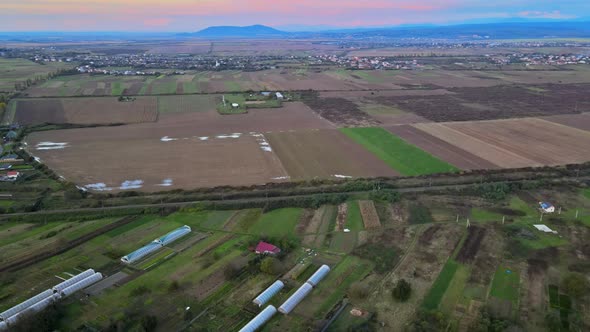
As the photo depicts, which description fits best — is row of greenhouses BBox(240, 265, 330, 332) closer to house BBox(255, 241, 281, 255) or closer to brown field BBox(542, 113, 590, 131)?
house BBox(255, 241, 281, 255)

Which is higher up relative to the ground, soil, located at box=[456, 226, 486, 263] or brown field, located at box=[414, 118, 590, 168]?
brown field, located at box=[414, 118, 590, 168]

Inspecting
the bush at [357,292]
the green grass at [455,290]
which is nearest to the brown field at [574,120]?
the green grass at [455,290]

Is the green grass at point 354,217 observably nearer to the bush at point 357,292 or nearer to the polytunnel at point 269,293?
the bush at point 357,292

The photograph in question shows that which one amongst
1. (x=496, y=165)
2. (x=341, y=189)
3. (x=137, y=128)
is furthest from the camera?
(x=137, y=128)

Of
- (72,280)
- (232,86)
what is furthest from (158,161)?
(232,86)

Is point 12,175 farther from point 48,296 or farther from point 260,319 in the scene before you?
point 260,319

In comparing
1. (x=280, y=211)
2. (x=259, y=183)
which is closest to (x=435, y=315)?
(x=280, y=211)

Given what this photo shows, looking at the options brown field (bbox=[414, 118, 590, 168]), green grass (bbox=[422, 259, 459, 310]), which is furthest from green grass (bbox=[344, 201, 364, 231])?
brown field (bbox=[414, 118, 590, 168])

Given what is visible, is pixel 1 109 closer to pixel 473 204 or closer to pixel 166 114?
pixel 166 114
